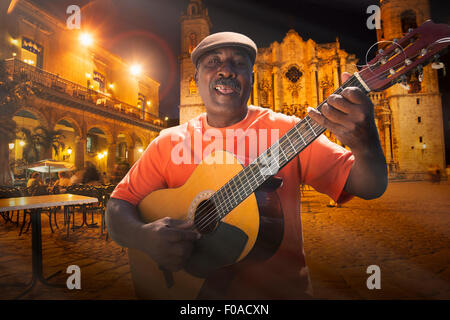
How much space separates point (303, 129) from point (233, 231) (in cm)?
63

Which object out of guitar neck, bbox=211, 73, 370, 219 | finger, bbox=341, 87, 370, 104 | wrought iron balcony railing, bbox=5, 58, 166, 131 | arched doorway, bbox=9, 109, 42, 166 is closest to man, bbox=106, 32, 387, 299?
finger, bbox=341, 87, 370, 104

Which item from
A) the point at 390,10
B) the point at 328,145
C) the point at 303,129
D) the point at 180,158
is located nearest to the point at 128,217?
the point at 180,158

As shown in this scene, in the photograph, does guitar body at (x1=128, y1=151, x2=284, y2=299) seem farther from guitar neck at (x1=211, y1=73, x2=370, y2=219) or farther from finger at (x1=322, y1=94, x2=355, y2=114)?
finger at (x1=322, y1=94, x2=355, y2=114)

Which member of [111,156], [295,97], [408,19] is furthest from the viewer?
[295,97]

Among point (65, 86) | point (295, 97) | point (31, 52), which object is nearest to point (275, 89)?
point (295, 97)

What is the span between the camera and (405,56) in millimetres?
1019

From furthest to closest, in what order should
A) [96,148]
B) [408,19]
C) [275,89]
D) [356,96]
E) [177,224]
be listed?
[275,89]
[408,19]
[96,148]
[177,224]
[356,96]

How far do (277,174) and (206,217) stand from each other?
A: 485 mm

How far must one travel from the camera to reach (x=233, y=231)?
119 centimetres

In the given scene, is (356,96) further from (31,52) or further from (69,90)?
(31,52)

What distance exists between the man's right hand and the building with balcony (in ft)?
44.8

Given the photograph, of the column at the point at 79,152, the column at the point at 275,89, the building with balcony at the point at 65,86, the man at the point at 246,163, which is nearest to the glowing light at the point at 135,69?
the building with balcony at the point at 65,86

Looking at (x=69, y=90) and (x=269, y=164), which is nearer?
(x=269, y=164)
